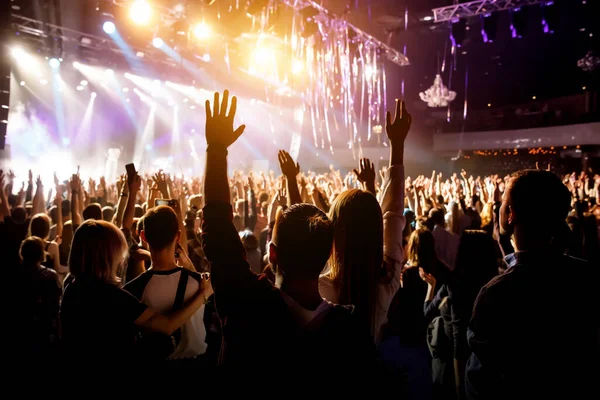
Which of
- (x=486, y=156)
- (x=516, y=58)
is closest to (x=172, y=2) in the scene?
(x=516, y=58)

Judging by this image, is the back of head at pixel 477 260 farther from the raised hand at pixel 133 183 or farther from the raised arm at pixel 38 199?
the raised arm at pixel 38 199

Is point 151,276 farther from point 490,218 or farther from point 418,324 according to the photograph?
point 490,218

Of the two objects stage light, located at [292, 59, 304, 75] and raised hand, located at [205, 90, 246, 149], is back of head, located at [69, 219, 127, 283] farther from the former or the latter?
stage light, located at [292, 59, 304, 75]

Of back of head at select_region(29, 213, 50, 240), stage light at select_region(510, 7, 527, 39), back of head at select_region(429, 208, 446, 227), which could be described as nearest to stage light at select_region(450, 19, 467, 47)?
stage light at select_region(510, 7, 527, 39)

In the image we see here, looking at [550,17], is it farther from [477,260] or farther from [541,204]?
[541,204]

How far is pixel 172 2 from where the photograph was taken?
37.1ft

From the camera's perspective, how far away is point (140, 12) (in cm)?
1143

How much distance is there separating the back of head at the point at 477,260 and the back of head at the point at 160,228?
178cm

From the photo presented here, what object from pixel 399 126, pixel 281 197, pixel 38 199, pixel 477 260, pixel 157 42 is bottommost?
pixel 477 260

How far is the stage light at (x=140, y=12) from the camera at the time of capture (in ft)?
36.9

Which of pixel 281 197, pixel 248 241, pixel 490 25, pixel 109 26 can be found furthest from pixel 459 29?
pixel 248 241

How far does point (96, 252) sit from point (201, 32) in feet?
40.1

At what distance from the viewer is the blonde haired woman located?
1806mm

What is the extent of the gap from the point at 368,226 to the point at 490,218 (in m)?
4.40
